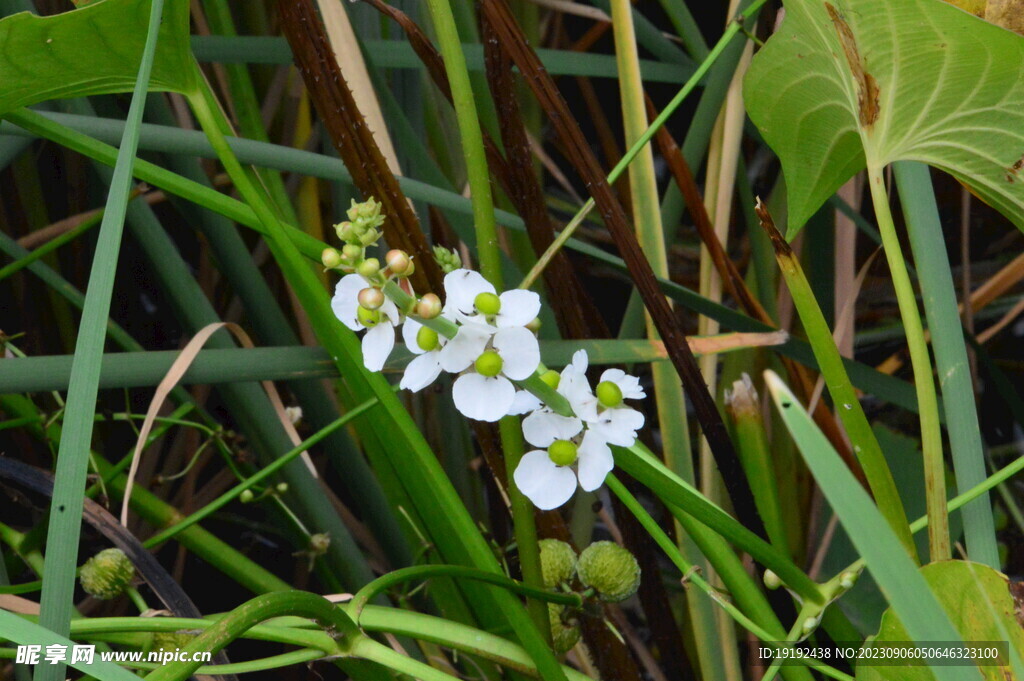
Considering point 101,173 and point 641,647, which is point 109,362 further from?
point 641,647

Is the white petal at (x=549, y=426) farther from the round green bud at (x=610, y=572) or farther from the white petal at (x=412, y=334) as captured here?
the round green bud at (x=610, y=572)

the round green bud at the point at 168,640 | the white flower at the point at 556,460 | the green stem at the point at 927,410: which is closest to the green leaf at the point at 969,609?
the green stem at the point at 927,410

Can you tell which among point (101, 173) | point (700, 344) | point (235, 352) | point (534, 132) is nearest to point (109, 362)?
point (235, 352)

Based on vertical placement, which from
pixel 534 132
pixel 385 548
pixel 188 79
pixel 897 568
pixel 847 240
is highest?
pixel 534 132

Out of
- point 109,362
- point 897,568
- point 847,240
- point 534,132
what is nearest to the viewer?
point 897,568

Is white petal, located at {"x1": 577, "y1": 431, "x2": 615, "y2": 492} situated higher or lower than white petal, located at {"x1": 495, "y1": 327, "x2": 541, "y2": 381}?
lower

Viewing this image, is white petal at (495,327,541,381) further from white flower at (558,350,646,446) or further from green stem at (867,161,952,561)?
green stem at (867,161,952,561)

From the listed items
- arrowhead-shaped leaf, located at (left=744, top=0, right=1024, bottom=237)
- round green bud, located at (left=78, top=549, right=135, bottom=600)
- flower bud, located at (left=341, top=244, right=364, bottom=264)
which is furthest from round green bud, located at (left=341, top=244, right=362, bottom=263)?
round green bud, located at (left=78, top=549, right=135, bottom=600)

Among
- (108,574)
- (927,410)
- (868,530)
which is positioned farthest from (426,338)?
(108,574)
